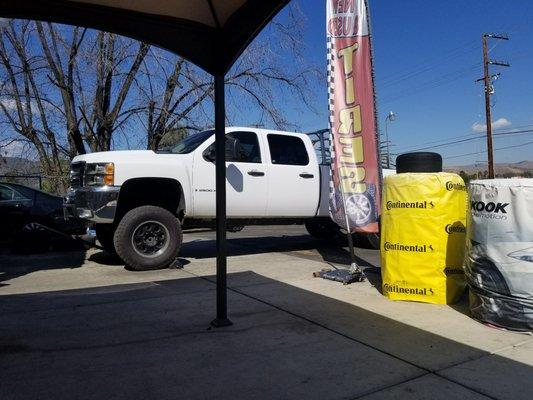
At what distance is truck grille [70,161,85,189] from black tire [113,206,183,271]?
3.35ft

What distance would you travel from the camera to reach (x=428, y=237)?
4.92m

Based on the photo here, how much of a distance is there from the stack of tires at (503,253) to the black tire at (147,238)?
14.2 ft

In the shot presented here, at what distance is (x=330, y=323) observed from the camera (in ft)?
14.5

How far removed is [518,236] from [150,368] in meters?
3.16

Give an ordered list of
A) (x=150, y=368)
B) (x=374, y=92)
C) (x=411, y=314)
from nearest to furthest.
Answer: (x=150, y=368)
(x=411, y=314)
(x=374, y=92)

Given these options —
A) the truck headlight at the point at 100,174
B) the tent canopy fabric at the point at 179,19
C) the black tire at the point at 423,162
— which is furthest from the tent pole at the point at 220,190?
the truck headlight at the point at 100,174

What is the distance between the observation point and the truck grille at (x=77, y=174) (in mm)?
7234

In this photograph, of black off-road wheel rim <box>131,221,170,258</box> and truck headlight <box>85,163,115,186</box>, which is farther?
black off-road wheel rim <box>131,221,170,258</box>

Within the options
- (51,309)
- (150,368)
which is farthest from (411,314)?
(51,309)

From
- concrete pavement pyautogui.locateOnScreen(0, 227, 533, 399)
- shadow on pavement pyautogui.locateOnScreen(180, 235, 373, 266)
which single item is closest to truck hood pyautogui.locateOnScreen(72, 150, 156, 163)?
concrete pavement pyautogui.locateOnScreen(0, 227, 533, 399)

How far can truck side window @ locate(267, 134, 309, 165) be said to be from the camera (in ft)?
27.1

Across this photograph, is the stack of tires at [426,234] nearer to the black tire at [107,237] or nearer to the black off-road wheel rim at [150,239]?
the black off-road wheel rim at [150,239]

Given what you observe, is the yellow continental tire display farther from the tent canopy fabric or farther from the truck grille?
the truck grille

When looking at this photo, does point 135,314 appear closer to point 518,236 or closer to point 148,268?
point 148,268
